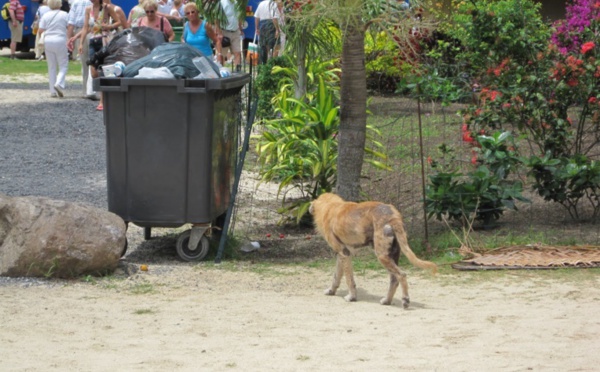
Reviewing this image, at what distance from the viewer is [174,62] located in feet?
26.8

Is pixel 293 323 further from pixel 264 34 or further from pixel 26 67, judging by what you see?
pixel 26 67

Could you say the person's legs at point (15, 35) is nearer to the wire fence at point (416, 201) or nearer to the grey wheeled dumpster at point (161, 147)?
the wire fence at point (416, 201)

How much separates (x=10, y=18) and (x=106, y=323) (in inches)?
878

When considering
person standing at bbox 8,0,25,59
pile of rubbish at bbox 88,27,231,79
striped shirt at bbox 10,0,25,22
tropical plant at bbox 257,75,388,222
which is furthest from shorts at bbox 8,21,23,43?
pile of rubbish at bbox 88,27,231,79

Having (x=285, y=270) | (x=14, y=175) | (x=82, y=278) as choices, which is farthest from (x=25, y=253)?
(x=14, y=175)

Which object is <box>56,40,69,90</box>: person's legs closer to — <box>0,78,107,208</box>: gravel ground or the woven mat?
<box>0,78,107,208</box>: gravel ground

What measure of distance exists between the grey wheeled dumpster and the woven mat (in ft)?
7.17

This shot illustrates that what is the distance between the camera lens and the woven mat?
25.4 feet

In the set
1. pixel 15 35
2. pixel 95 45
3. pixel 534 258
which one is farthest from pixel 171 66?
pixel 15 35

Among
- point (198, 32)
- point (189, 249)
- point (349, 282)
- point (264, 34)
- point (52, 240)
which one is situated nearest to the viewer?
point (349, 282)

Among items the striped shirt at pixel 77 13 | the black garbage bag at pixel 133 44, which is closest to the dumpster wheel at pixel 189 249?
the black garbage bag at pixel 133 44

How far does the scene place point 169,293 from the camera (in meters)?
7.11

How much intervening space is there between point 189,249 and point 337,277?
1682mm

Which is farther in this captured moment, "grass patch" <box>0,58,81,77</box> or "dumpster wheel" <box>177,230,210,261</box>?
"grass patch" <box>0,58,81,77</box>
